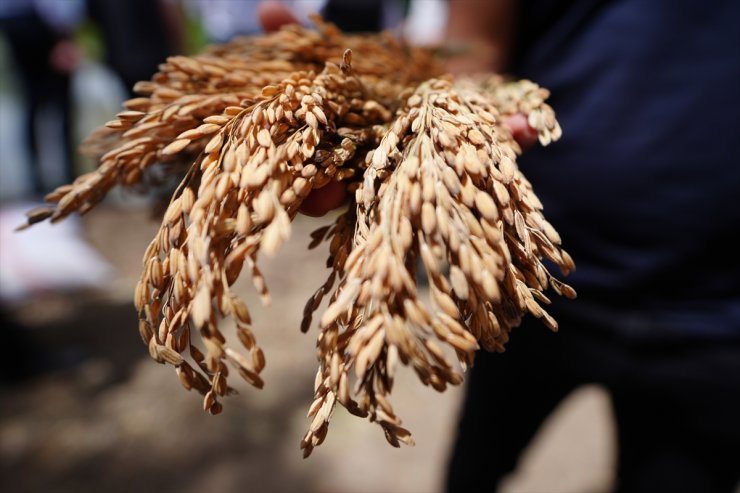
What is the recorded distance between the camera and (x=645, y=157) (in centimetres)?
117

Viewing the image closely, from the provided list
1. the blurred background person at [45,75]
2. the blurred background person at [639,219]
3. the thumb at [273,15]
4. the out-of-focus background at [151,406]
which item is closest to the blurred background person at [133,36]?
the out-of-focus background at [151,406]

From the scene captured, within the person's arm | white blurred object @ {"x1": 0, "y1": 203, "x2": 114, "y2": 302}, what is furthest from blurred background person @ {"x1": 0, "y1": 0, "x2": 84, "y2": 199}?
the person's arm

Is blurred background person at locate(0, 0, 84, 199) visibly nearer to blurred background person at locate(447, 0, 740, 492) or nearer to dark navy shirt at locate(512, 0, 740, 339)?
blurred background person at locate(447, 0, 740, 492)

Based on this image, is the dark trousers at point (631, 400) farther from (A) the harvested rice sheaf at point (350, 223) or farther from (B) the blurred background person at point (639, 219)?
(A) the harvested rice sheaf at point (350, 223)

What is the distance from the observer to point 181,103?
82cm

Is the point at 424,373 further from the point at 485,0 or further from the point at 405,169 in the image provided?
the point at 485,0

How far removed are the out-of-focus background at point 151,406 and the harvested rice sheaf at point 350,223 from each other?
105cm

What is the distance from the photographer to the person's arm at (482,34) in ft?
4.40

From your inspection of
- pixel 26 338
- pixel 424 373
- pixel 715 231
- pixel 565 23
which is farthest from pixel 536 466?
pixel 26 338

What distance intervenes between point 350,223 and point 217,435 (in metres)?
2.07

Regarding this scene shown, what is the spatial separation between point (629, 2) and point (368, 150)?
732mm

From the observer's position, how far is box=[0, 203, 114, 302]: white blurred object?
2.76 m

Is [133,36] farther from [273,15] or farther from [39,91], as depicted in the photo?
[273,15]

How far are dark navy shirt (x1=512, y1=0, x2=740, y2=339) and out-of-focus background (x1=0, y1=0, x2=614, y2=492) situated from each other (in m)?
0.63
